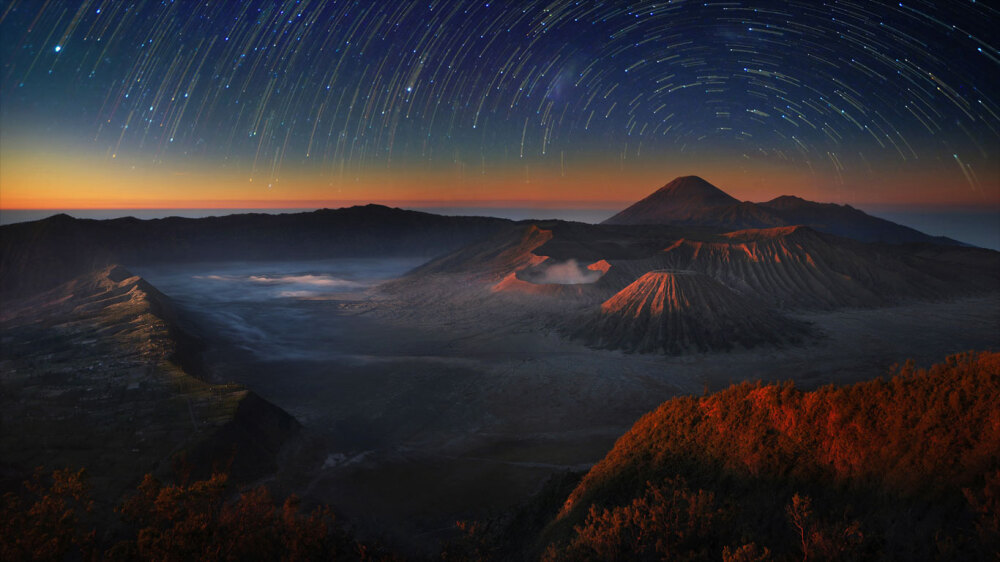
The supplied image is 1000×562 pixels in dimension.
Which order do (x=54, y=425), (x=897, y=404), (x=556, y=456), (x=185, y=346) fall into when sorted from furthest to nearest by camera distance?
(x=185, y=346), (x=556, y=456), (x=54, y=425), (x=897, y=404)

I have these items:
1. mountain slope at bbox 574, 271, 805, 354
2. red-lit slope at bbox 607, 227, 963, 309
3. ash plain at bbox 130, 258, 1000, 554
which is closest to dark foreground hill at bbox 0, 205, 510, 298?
ash plain at bbox 130, 258, 1000, 554

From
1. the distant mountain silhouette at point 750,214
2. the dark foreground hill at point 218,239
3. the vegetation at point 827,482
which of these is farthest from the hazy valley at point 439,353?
the distant mountain silhouette at point 750,214

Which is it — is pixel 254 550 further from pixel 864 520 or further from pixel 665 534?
pixel 864 520

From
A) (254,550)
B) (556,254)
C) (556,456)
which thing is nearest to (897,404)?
(254,550)

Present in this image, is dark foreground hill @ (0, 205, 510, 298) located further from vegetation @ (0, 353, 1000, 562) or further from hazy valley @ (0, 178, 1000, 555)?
vegetation @ (0, 353, 1000, 562)

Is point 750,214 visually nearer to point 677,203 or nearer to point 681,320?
point 677,203

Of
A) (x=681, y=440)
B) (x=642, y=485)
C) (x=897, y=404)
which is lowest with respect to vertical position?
(x=642, y=485)

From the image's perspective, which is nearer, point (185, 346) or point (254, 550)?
point (254, 550)

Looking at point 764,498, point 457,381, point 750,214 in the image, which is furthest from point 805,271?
point 750,214

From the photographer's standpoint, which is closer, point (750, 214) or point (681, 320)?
point (681, 320)
